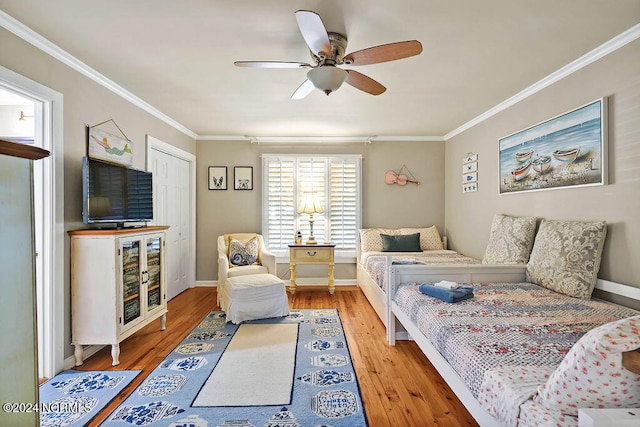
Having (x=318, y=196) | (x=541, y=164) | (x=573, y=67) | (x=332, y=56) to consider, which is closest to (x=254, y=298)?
(x=318, y=196)

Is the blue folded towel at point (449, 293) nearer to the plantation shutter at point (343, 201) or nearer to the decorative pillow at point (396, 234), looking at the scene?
the decorative pillow at point (396, 234)

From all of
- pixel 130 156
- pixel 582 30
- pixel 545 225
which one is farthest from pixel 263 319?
pixel 582 30

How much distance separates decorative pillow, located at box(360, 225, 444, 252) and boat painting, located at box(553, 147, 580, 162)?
230 cm

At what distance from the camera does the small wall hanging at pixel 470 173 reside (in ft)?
13.9

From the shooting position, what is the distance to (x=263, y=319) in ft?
11.6

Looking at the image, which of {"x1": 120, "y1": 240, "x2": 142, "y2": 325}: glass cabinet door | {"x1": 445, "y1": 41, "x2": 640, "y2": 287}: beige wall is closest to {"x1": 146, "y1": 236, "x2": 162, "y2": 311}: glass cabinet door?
{"x1": 120, "y1": 240, "x2": 142, "y2": 325}: glass cabinet door

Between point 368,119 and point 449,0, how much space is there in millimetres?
2363

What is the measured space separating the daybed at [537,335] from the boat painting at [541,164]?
59 centimetres

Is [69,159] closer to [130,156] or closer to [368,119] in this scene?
[130,156]

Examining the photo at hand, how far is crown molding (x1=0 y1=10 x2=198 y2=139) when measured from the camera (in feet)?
6.59

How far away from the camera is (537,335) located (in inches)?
63.8

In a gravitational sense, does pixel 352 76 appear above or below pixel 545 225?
above

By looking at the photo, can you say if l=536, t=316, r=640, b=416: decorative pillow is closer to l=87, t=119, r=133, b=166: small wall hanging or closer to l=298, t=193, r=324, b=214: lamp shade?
l=87, t=119, r=133, b=166: small wall hanging

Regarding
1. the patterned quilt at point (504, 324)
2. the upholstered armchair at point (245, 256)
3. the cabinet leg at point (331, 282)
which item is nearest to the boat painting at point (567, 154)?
the patterned quilt at point (504, 324)
